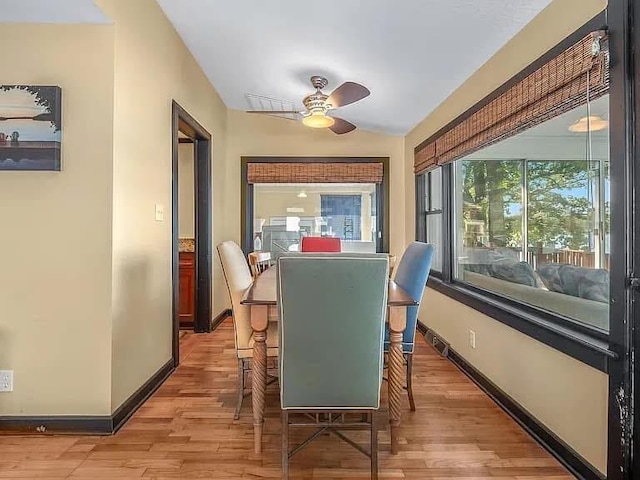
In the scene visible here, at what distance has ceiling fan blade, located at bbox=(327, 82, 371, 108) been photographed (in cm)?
316

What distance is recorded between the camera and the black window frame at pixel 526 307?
1.85 metres

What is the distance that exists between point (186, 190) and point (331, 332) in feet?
11.8

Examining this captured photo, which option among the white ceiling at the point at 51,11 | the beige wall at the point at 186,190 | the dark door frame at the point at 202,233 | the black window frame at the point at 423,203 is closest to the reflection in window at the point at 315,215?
the black window frame at the point at 423,203

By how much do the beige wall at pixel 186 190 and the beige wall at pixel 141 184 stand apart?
1.37 m

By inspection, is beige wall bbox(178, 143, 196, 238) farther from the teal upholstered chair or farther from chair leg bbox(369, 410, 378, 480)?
chair leg bbox(369, 410, 378, 480)

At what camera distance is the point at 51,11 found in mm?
2143

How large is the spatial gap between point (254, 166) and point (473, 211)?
281 cm

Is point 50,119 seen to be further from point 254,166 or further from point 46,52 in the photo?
point 254,166

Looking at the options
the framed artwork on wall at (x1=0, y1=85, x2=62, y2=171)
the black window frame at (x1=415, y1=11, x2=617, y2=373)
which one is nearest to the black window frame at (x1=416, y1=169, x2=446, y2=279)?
the black window frame at (x1=415, y1=11, x2=617, y2=373)

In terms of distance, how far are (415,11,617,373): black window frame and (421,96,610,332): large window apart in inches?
1.2

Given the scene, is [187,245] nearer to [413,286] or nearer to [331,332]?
[413,286]

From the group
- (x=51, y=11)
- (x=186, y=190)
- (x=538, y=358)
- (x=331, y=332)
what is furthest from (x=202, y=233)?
(x=538, y=358)

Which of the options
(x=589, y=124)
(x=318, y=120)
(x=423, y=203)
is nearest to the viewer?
(x=589, y=124)

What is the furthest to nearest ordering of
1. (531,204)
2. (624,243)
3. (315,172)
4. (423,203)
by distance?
(315,172), (423,203), (531,204), (624,243)
